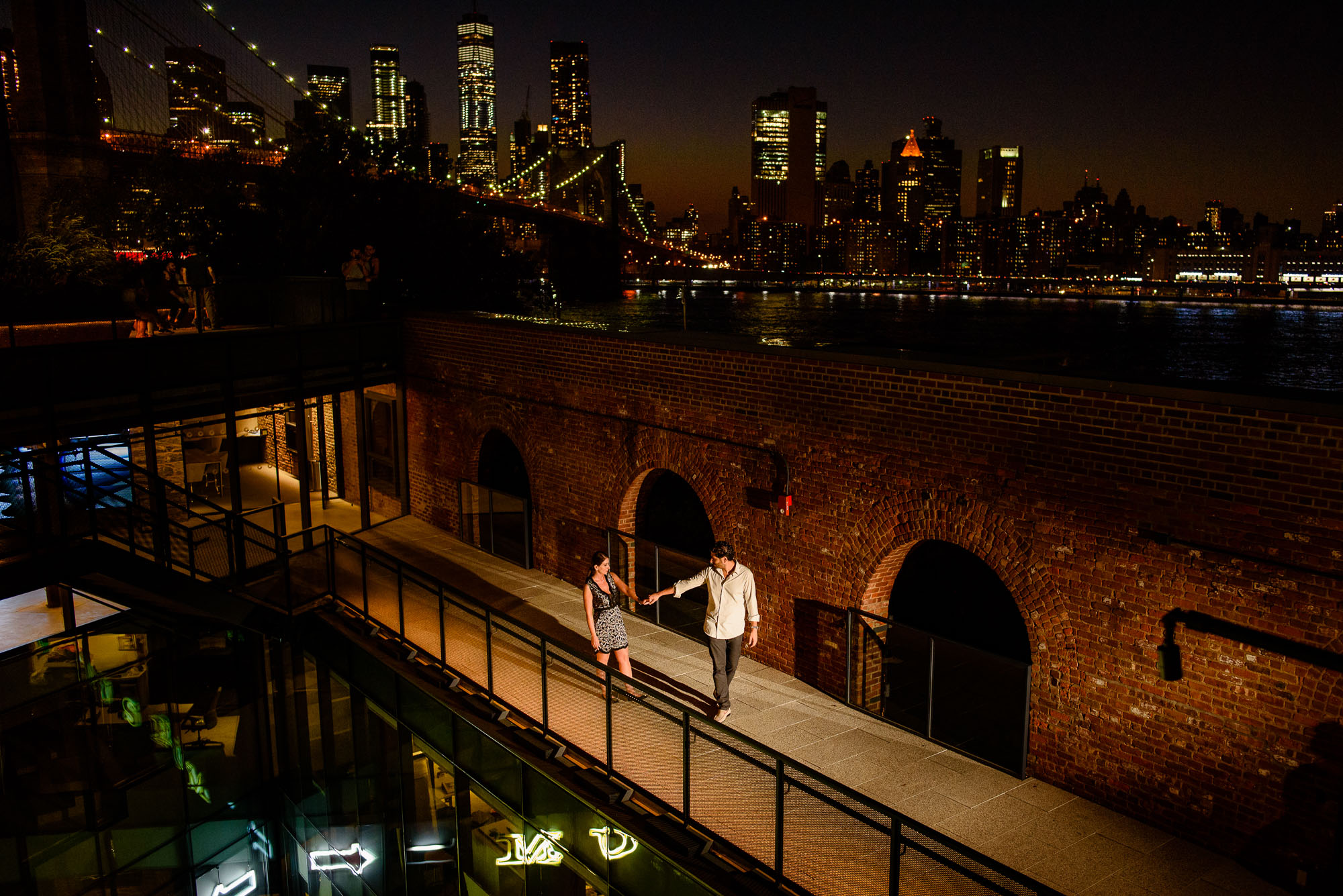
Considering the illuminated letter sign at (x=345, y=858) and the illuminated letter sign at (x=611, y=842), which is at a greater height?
the illuminated letter sign at (x=611, y=842)

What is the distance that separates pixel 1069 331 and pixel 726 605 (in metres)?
57.9

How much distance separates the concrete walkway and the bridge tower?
126 ft

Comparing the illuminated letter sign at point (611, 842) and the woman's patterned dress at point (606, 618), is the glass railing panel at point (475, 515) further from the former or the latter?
the illuminated letter sign at point (611, 842)

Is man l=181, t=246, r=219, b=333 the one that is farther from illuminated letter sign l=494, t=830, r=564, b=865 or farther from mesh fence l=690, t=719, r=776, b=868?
mesh fence l=690, t=719, r=776, b=868

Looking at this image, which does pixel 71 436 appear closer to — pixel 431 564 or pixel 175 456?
pixel 175 456

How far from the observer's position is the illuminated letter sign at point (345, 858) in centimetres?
1264

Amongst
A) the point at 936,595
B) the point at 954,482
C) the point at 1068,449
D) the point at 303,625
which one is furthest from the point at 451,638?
the point at 936,595

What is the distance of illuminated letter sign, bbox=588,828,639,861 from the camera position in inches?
299

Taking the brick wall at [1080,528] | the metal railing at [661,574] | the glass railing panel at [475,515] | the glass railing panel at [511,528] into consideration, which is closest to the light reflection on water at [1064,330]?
the brick wall at [1080,528]

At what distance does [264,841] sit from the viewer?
522 inches

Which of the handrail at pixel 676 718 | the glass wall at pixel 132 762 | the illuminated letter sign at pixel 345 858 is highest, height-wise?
the handrail at pixel 676 718

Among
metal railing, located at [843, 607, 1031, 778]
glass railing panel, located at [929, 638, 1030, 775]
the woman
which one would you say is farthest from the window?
glass railing panel, located at [929, 638, 1030, 775]

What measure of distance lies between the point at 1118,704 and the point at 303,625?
30.1 feet

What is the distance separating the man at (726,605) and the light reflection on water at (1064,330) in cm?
242
